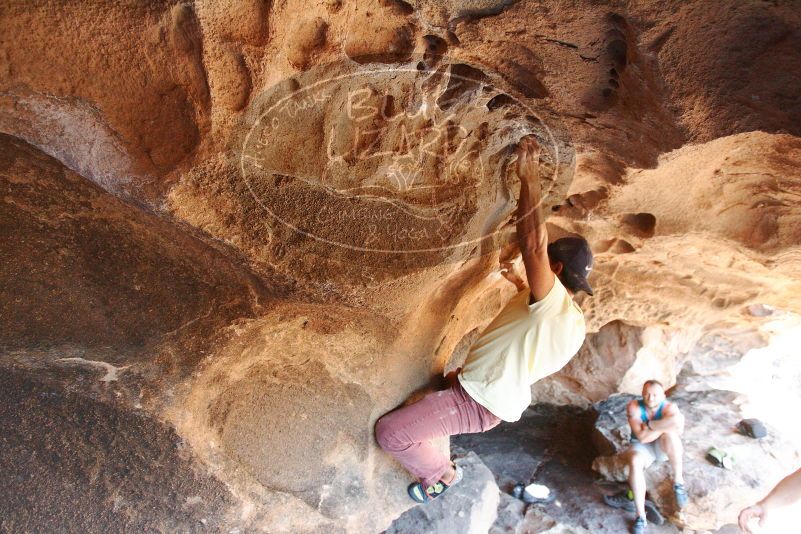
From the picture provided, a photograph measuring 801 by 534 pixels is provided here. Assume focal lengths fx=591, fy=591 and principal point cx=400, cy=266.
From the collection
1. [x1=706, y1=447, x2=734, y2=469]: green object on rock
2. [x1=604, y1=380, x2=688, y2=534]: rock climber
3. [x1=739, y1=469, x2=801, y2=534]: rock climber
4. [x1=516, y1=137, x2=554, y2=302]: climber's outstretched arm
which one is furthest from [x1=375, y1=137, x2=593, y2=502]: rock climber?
[x1=706, y1=447, x2=734, y2=469]: green object on rock

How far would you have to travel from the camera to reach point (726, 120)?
1227mm

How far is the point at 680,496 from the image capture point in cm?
269

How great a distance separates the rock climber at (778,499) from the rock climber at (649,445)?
0.59 metres

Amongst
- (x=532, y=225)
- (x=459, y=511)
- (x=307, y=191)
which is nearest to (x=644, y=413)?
(x=459, y=511)

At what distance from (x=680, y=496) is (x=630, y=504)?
0.74 feet

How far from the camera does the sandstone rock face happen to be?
1118mm

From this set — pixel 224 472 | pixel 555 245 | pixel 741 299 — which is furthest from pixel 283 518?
pixel 741 299

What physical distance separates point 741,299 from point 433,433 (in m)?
1.85

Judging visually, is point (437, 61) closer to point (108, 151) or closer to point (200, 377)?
point (108, 151)

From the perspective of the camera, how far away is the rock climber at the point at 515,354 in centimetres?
165

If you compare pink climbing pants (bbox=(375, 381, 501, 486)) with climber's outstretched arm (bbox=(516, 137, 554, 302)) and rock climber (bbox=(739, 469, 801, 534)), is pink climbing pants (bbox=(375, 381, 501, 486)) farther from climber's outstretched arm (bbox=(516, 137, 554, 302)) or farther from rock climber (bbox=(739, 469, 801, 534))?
rock climber (bbox=(739, 469, 801, 534))

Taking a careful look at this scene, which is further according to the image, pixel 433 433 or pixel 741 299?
pixel 741 299

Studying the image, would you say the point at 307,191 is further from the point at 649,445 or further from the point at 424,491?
the point at 649,445

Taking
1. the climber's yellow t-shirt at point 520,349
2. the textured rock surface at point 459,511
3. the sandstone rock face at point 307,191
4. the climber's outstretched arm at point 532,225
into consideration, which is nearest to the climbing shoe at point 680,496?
the textured rock surface at point 459,511
